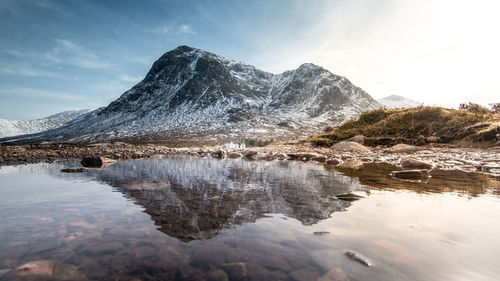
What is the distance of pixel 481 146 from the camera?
15070 mm

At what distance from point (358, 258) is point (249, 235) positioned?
152cm

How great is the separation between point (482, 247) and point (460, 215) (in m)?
1.48

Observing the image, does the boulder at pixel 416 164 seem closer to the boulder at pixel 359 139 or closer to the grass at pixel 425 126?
the grass at pixel 425 126

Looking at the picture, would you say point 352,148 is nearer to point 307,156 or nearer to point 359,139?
point 359,139

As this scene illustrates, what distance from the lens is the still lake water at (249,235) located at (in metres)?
2.46

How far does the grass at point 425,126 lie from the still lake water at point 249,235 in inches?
559

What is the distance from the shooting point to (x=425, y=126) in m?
20.7

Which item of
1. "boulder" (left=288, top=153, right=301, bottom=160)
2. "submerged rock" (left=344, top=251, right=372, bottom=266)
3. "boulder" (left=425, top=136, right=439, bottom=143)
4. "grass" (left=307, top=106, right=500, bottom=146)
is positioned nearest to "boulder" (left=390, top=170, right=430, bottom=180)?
"submerged rock" (left=344, top=251, right=372, bottom=266)

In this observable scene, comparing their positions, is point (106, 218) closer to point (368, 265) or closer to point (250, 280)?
point (250, 280)

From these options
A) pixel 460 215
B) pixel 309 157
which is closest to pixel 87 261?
pixel 460 215

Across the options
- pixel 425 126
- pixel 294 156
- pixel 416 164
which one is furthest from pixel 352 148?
pixel 416 164

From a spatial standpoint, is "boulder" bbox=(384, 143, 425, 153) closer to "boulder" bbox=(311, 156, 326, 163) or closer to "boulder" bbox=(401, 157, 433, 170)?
"boulder" bbox=(311, 156, 326, 163)

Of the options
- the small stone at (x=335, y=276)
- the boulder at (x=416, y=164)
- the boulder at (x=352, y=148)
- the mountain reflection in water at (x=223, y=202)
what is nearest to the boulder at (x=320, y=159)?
the boulder at (x=352, y=148)

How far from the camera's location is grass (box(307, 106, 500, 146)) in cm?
1620
